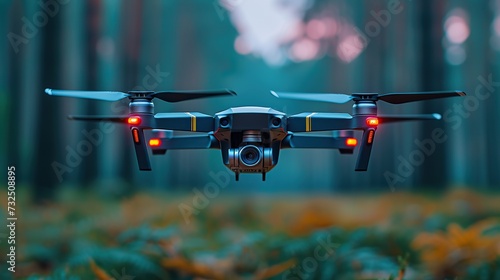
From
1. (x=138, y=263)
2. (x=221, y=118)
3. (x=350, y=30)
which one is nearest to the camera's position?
(x=221, y=118)

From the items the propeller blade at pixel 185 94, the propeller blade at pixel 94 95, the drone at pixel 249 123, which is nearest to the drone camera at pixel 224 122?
the drone at pixel 249 123

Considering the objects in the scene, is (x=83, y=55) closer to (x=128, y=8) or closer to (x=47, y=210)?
(x=128, y=8)

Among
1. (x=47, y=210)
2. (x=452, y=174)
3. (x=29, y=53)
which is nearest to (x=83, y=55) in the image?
(x=29, y=53)

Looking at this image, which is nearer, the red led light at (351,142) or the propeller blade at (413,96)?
the propeller blade at (413,96)

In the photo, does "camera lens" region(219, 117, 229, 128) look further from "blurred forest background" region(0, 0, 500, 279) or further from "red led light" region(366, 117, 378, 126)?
"blurred forest background" region(0, 0, 500, 279)

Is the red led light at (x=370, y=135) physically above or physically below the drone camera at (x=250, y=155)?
above

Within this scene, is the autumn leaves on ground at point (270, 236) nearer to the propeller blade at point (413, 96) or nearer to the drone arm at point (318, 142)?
the drone arm at point (318, 142)
